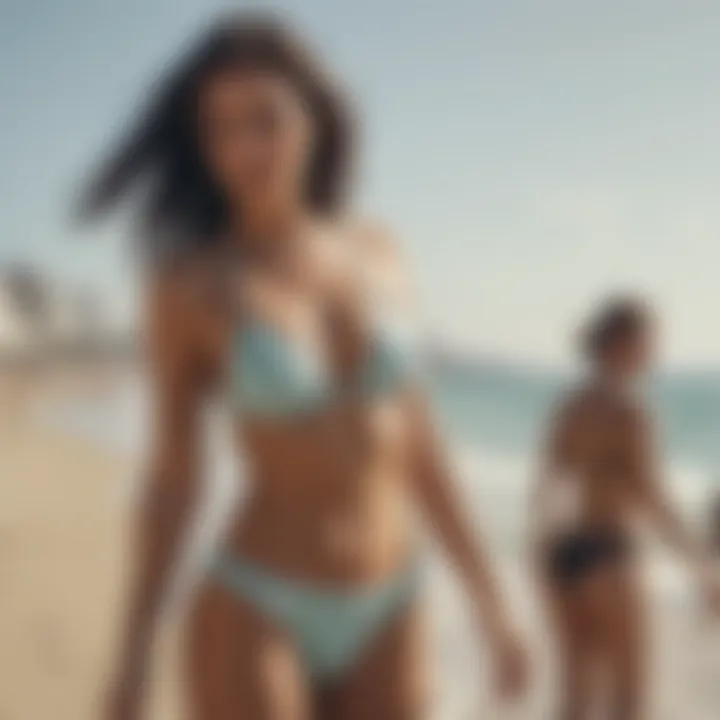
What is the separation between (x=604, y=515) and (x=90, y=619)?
0.54 meters

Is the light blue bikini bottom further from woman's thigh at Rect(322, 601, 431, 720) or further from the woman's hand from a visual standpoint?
the woman's hand

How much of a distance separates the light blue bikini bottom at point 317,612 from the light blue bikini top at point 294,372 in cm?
14

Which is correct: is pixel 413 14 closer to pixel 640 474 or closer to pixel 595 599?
pixel 640 474

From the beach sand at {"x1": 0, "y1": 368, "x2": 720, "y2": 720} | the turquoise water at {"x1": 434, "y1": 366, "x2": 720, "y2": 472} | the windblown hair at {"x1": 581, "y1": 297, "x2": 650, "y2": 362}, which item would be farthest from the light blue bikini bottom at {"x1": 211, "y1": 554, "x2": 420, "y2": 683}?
the windblown hair at {"x1": 581, "y1": 297, "x2": 650, "y2": 362}

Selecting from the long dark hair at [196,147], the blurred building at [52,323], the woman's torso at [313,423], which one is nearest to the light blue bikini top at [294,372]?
the woman's torso at [313,423]

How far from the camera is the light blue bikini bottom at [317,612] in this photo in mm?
867

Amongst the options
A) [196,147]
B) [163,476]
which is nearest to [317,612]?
[163,476]

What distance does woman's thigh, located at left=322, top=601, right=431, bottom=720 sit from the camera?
2.90 ft

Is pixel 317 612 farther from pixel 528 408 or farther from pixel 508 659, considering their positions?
pixel 528 408

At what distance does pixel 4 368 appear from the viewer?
1.25m

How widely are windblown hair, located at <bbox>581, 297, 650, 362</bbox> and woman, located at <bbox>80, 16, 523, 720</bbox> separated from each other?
0.80ft

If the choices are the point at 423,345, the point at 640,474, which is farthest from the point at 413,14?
the point at 640,474

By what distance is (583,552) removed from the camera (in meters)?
1.09

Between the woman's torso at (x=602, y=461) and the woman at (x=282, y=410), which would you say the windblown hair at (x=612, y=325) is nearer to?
the woman's torso at (x=602, y=461)
